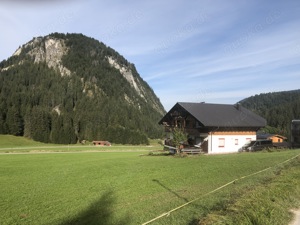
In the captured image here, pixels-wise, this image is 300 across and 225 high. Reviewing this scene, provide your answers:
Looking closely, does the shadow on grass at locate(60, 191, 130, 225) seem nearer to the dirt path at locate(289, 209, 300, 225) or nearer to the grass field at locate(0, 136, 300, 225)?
the grass field at locate(0, 136, 300, 225)

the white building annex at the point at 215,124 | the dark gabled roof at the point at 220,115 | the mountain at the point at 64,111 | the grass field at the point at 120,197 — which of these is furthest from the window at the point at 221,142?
the mountain at the point at 64,111

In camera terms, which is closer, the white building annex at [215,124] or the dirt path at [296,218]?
the dirt path at [296,218]

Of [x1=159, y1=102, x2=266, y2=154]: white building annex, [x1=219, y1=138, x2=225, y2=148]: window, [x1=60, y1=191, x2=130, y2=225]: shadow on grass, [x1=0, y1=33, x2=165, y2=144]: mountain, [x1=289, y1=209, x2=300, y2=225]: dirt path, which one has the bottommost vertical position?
[x1=60, y1=191, x2=130, y2=225]: shadow on grass

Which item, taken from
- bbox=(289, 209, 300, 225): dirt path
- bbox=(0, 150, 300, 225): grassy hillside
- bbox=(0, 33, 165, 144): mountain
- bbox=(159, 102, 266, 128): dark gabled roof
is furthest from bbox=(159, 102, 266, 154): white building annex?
bbox=(0, 33, 165, 144): mountain

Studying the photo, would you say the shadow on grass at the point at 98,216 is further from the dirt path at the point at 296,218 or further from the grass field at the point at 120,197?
the dirt path at the point at 296,218

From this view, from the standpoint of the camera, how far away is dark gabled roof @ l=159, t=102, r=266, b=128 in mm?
44250

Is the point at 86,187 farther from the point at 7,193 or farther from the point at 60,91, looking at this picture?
the point at 60,91

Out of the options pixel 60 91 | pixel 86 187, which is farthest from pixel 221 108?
pixel 60 91

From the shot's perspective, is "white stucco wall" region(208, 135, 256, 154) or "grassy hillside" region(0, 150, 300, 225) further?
"white stucco wall" region(208, 135, 256, 154)

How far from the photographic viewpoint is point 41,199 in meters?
14.0

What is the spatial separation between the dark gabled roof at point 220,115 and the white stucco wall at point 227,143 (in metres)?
1.78

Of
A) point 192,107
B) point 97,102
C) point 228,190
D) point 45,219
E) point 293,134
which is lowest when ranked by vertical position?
point 45,219

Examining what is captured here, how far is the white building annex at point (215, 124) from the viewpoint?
4369 centimetres

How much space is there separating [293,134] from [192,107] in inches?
687
